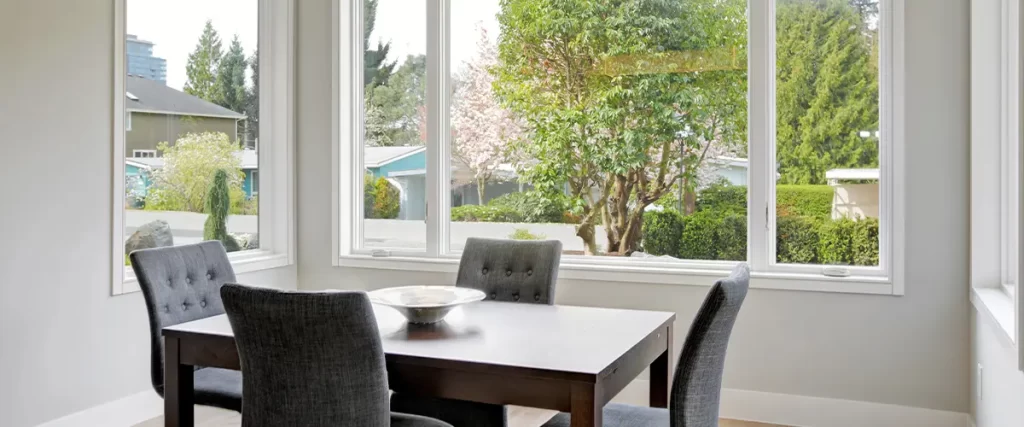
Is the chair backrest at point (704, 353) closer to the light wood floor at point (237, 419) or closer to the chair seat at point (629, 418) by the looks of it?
the chair seat at point (629, 418)

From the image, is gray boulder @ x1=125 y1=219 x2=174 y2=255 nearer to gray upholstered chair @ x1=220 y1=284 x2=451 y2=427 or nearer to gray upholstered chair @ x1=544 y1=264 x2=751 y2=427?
gray upholstered chair @ x1=220 y1=284 x2=451 y2=427

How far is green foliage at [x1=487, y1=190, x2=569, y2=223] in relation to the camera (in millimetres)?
4375

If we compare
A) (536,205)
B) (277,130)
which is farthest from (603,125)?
(277,130)

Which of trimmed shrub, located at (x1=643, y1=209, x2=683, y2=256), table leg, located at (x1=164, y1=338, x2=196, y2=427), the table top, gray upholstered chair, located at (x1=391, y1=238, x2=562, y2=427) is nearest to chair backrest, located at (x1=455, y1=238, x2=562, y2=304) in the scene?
gray upholstered chair, located at (x1=391, y1=238, x2=562, y2=427)

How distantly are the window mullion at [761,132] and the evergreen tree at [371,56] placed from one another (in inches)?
81.9

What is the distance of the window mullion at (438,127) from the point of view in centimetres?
458

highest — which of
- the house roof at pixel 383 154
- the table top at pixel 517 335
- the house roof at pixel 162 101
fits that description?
the house roof at pixel 162 101

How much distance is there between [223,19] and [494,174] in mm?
1702

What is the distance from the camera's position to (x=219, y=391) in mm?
2822

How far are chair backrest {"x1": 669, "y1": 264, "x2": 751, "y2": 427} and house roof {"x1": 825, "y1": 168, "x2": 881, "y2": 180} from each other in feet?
5.78

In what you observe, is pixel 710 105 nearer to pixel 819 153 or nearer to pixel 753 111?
pixel 753 111

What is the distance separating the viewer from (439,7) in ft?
15.0
